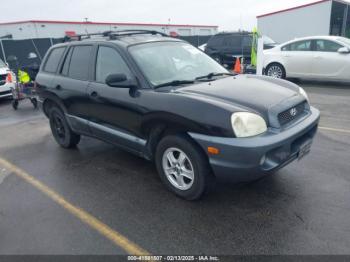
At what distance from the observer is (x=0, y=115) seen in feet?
28.0

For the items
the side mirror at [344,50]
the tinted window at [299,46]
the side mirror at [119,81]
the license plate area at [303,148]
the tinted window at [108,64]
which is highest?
the tinted window at [108,64]

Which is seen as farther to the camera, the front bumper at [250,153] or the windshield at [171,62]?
the windshield at [171,62]

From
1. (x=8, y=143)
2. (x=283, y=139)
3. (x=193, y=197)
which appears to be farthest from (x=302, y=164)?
(x=8, y=143)

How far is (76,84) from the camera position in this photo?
451 cm

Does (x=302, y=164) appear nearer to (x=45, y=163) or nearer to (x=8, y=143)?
(x=45, y=163)

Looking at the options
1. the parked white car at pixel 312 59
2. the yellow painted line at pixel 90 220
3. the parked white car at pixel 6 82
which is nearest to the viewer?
the yellow painted line at pixel 90 220

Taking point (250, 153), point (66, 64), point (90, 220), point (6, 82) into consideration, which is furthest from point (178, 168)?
point (6, 82)

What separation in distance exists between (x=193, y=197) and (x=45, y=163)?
265 cm

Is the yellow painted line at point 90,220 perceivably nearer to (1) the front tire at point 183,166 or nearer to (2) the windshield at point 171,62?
(1) the front tire at point 183,166

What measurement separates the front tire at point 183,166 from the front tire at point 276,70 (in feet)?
27.1

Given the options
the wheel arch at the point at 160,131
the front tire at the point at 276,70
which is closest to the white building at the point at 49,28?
the front tire at the point at 276,70

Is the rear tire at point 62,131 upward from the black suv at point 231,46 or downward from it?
downward

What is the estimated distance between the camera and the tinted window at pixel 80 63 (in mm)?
4418

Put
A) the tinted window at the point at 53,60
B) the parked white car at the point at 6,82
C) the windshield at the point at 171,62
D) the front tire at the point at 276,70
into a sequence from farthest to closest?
the front tire at the point at 276,70
the parked white car at the point at 6,82
the tinted window at the point at 53,60
the windshield at the point at 171,62
